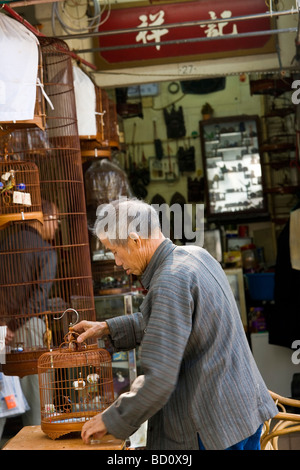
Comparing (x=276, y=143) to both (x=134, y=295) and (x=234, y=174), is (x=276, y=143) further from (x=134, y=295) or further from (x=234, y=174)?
(x=134, y=295)

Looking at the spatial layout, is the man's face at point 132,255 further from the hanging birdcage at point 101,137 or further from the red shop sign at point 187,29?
the red shop sign at point 187,29

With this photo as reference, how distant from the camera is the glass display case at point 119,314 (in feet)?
18.8

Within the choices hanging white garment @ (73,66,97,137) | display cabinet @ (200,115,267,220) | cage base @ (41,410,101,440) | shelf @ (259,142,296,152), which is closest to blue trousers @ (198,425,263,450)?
cage base @ (41,410,101,440)

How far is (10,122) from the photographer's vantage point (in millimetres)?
4102

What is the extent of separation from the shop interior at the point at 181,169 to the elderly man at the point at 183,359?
2.33 feet

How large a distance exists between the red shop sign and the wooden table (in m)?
4.53

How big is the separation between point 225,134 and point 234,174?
25.0 inches

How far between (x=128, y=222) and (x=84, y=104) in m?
3.07

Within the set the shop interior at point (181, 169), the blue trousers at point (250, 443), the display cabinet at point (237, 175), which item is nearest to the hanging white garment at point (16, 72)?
the shop interior at point (181, 169)

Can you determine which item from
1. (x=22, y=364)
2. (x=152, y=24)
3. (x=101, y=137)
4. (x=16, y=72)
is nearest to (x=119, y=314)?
(x=101, y=137)

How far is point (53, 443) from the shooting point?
2938 mm

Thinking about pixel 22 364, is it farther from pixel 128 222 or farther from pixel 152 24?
pixel 152 24

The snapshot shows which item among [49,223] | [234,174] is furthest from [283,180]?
[49,223]

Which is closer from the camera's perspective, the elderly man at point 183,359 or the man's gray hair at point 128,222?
the elderly man at point 183,359
